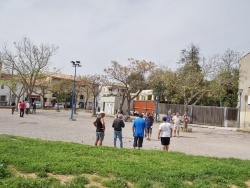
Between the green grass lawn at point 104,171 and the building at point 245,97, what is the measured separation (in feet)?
84.9

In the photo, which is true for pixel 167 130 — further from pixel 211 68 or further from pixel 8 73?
pixel 8 73

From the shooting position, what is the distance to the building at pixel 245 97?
32.6m

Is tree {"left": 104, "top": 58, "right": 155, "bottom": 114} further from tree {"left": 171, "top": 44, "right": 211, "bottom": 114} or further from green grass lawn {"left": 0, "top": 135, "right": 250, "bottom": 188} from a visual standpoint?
green grass lawn {"left": 0, "top": 135, "right": 250, "bottom": 188}

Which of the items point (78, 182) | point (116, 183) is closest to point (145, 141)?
point (116, 183)

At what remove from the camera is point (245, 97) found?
33062mm

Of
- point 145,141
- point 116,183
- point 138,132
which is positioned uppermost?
point 138,132

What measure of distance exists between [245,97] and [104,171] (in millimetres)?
29757

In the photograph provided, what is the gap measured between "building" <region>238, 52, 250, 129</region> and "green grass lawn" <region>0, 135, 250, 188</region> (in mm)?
25877

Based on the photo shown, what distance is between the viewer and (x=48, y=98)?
268 ft

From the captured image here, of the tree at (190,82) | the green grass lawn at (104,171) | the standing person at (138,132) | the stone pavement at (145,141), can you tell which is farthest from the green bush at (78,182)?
the tree at (190,82)

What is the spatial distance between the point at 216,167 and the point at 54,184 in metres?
4.20

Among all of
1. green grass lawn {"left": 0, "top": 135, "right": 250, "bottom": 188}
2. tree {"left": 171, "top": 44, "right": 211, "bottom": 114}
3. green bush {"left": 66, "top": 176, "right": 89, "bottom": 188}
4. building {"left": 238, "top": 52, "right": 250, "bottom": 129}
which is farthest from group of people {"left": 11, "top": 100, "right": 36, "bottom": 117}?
green bush {"left": 66, "top": 176, "right": 89, "bottom": 188}

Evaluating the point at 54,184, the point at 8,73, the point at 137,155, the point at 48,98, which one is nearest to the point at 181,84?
the point at 137,155

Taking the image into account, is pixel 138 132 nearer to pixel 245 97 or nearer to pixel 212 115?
pixel 245 97
